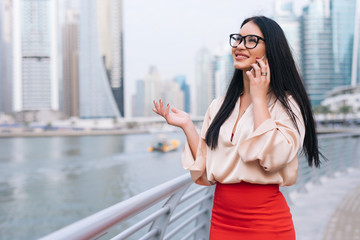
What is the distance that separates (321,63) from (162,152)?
38922 mm

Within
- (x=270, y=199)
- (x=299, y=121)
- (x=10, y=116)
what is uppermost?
(x=299, y=121)

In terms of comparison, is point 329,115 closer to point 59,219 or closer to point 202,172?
point 59,219

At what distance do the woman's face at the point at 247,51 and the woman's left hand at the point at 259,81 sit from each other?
0.16 feet

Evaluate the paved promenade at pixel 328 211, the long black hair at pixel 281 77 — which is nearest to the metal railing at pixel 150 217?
the long black hair at pixel 281 77

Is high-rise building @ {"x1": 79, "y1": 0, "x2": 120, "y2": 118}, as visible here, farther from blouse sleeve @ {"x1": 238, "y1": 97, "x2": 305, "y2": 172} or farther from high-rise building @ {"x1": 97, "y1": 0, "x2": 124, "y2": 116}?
blouse sleeve @ {"x1": 238, "y1": 97, "x2": 305, "y2": 172}

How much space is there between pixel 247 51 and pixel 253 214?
1.34 ft

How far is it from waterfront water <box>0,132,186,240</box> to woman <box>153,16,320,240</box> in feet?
49.8

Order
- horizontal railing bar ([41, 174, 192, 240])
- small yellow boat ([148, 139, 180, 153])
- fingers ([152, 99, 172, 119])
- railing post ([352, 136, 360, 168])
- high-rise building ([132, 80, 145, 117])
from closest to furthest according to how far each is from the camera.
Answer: horizontal railing bar ([41, 174, 192, 240])
fingers ([152, 99, 172, 119])
railing post ([352, 136, 360, 168])
small yellow boat ([148, 139, 180, 153])
high-rise building ([132, 80, 145, 117])

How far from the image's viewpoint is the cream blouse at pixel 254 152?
841 millimetres

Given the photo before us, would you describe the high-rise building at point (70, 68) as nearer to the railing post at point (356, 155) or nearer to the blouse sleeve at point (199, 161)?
the railing post at point (356, 155)

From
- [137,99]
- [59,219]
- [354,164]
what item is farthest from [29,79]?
[354,164]

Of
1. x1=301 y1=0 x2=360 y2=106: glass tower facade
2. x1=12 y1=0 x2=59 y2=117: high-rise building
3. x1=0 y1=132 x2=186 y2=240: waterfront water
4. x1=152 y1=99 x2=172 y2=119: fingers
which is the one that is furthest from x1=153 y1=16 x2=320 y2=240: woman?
x1=12 y1=0 x2=59 y2=117: high-rise building

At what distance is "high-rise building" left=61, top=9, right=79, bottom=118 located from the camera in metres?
93.0

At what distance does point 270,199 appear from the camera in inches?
35.7
